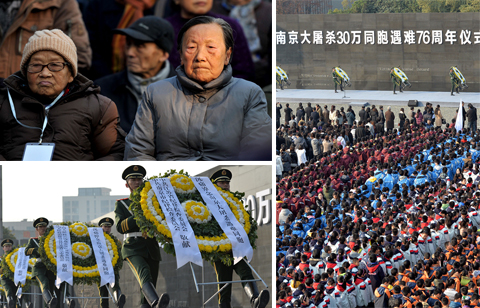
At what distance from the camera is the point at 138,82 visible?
16.5 feet

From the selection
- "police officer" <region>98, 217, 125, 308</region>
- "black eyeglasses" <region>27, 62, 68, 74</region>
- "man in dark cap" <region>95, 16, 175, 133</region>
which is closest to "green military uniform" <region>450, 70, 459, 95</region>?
"police officer" <region>98, 217, 125, 308</region>

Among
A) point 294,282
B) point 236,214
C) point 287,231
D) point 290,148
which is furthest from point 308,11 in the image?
point 236,214

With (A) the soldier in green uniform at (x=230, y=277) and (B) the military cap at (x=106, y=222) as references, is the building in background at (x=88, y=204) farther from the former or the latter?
(A) the soldier in green uniform at (x=230, y=277)

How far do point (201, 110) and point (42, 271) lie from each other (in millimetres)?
2570

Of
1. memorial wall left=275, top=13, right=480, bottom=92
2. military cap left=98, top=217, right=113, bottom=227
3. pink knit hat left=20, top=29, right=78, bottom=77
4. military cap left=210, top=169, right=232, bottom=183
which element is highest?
memorial wall left=275, top=13, right=480, bottom=92

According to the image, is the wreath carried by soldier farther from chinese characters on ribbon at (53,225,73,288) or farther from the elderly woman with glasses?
the elderly woman with glasses

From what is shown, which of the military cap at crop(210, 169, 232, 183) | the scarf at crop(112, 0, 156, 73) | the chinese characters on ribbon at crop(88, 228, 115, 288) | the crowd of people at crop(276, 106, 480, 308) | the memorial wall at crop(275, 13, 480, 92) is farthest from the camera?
the memorial wall at crop(275, 13, 480, 92)

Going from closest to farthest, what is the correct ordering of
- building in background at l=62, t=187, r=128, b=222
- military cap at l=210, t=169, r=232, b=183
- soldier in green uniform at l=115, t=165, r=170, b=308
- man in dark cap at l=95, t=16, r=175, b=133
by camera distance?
man in dark cap at l=95, t=16, r=175, b=133 < military cap at l=210, t=169, r=232, b=183 < soldier in green uniform at l=115, t=165, r=170, b=308 < building in background at l=62, t=187, r=128, b=222

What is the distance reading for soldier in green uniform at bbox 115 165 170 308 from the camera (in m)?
5.50

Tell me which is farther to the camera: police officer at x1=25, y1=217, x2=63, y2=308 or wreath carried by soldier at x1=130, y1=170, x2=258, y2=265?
police officer at x1=25, y1=217, x2=63, y2=308

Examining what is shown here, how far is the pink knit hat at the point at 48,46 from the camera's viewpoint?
14.0ft

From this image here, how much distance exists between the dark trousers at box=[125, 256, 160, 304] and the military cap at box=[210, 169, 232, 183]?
35.3 inches

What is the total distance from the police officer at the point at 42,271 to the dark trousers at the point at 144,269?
0.71 meters

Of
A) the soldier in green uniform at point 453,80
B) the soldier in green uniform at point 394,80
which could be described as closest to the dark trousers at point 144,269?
the soldier in green uniform at point 394,80
